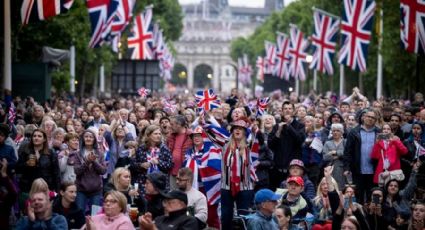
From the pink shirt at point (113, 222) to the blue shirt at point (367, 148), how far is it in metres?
6.94

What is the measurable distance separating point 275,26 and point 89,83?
5346 cm

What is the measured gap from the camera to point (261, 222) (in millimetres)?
12406

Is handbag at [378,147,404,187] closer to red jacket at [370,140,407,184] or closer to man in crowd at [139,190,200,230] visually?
red jacket at [370,140,407,184]

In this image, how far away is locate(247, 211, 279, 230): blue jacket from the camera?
12.4 metres

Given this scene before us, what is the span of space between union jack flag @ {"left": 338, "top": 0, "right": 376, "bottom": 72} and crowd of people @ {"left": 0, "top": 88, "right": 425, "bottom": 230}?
674 inches

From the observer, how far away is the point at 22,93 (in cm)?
3481

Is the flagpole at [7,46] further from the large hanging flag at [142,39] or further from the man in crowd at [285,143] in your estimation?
the large hanging flag at [142,39]

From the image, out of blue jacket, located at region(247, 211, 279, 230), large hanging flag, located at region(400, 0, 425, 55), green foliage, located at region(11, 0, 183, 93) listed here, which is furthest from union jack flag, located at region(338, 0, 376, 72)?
blue jacket, located at region(247, 211, 279, 230)

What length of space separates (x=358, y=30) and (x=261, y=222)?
87.7ft

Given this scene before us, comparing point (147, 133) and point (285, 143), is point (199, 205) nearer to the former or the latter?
point (147, 133)

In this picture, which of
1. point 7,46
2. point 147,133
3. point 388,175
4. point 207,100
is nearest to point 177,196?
point 147,133

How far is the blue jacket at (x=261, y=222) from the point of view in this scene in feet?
40.6

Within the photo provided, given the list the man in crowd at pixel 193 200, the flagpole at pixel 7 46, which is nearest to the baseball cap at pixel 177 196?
the man in crowd at pixel 193 200

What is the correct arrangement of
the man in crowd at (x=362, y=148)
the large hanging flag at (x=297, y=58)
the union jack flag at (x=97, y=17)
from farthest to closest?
the large hanging flag at (x=297, y=58)
the union jack flag at (x=97, y=17)
the man in crowd at (x=362, y=148)
